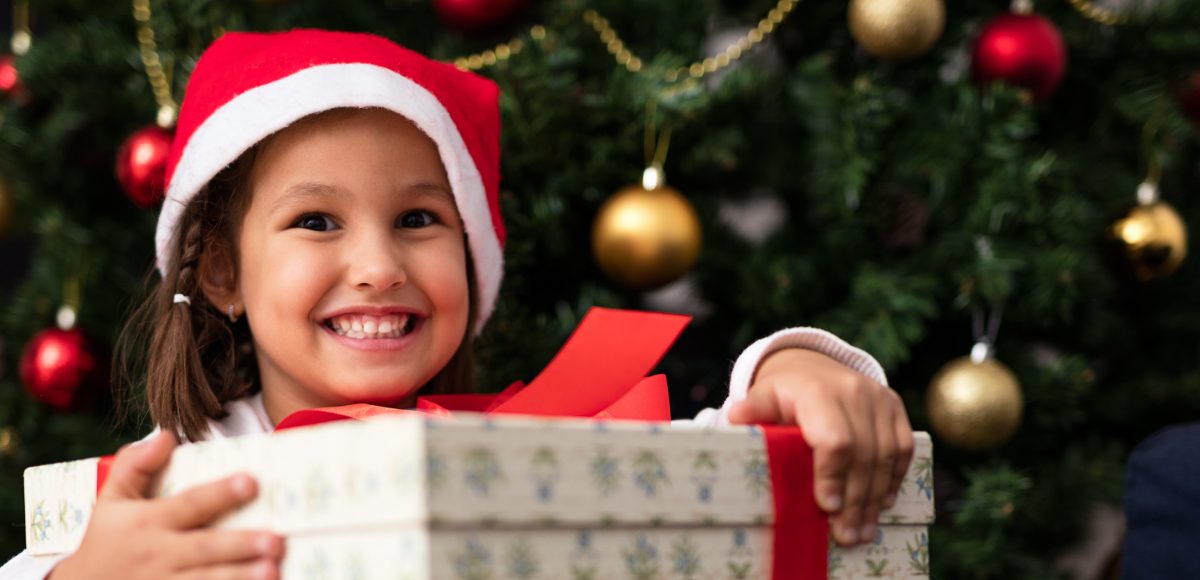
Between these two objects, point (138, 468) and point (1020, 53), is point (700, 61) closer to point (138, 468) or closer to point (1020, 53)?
point (1020, 53)

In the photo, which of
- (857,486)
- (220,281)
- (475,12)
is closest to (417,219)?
(220,281)

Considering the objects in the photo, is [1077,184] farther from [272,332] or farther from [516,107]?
[272,332]

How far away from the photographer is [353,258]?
38.8 inches

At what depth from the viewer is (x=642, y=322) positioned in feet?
3.27

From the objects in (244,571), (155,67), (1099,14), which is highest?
(1099,14)

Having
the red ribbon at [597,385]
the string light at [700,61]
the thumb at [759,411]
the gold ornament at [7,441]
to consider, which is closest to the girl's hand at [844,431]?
the thumb at [759,411]

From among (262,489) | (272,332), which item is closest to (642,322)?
(272,332)

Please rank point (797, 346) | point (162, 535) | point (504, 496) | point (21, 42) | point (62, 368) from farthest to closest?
point (21, 42) → point (62, 368) → point (797, 346) → point (162, 535) → point (504, 496)

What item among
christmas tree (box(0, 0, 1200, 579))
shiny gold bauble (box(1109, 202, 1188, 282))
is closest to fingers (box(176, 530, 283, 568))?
christmas tree (box(0, 0, 1200, 579))

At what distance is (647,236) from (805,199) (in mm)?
314

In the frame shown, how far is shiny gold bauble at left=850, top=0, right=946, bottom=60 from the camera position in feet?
3.92

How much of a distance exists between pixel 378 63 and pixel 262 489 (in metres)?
0.53

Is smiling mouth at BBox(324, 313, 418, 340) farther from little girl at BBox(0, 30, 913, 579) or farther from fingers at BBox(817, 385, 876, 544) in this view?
fingers at BBox(817, 385, 876, 544)

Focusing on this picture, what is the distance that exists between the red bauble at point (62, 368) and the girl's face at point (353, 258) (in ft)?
0.99
